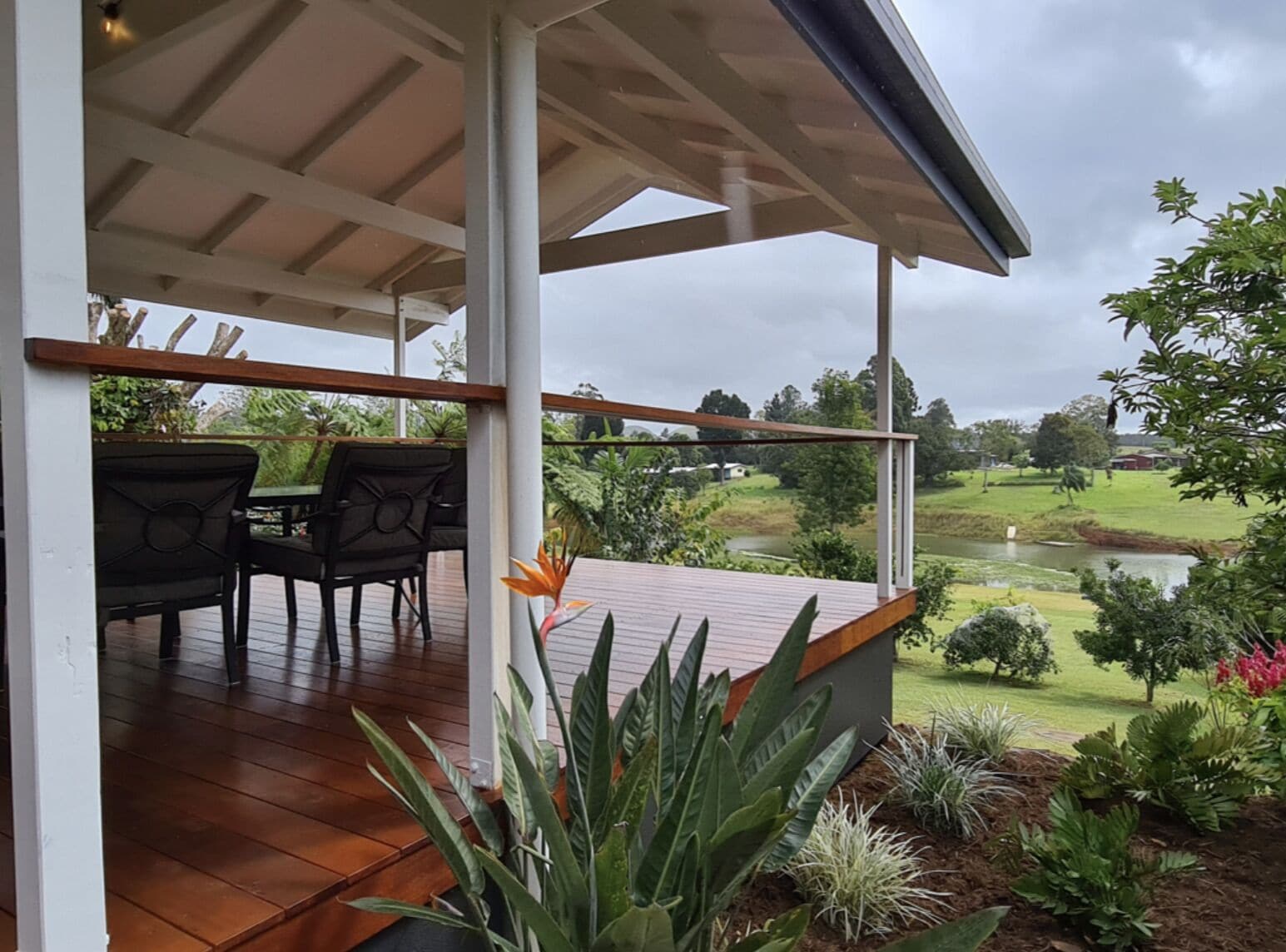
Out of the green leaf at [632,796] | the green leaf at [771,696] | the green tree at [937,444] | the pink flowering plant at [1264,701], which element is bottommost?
the pink flowering plant at [1264,701]

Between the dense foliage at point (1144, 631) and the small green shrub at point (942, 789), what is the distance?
11.4 feet

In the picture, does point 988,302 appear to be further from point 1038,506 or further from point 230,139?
point 230,139

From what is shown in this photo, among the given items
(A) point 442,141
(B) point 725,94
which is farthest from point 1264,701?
(A) point 442,141

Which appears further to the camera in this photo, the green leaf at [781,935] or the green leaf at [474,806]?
the green leaf at [474,806]

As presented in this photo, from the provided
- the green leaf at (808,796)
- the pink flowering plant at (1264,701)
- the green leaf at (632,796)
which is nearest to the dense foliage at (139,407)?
the green leaf at (632,796)

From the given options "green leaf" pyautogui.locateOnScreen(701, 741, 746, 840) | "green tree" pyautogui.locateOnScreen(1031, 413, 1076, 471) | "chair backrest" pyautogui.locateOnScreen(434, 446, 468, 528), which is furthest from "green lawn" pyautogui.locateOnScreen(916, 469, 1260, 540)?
"green leaf" pyautogui.locateOnScreen(701, 741, 746, 840)

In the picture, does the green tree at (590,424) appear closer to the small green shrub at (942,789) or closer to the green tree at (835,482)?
the green tree at (835,482)

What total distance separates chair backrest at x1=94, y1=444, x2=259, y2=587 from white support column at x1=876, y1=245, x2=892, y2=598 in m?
3.42

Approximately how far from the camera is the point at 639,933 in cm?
125

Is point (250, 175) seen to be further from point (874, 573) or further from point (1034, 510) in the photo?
point (1034, 510)

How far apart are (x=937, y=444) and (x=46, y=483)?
8747 millimetres

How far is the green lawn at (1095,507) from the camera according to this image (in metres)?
6.97

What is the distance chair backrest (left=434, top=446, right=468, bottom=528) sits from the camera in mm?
4238

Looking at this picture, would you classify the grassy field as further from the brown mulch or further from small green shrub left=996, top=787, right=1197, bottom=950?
small green shrub left=996, top=787, right=1197, bottom=950
